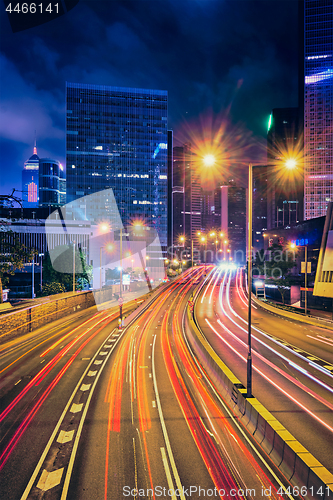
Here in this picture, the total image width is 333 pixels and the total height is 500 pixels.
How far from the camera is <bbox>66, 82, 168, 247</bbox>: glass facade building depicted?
127 meters

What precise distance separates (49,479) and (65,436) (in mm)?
2181

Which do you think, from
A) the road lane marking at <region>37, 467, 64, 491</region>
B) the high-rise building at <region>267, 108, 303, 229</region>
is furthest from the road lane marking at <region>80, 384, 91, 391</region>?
the high-rise building at <region>267, 108, 303, 229</region>

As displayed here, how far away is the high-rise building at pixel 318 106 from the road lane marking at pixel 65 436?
14578 centimetres

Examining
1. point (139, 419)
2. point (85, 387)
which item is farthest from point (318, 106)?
point (139, 419)

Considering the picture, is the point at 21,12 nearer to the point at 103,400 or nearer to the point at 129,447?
the point at 103,400

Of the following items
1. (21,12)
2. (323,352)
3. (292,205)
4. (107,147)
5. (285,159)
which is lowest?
(323,352)

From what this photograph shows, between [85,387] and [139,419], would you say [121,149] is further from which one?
[139,419]

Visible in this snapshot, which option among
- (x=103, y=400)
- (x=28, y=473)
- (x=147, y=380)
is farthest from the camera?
(x=147, y=380)

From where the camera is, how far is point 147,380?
15.6m

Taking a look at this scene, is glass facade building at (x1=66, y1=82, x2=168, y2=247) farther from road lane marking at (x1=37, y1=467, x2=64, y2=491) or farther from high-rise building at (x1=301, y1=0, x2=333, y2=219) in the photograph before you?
road lane marking at (x1=37, y1=467, x2=64, y2=491)

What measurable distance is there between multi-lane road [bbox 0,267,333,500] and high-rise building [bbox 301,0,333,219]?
132204 mm

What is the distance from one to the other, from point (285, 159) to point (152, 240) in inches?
4853

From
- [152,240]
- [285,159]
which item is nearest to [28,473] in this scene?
[285,159]

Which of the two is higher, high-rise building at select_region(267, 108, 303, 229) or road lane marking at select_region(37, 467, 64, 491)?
high-rise building at select_region(267, 108, 303, 229)
